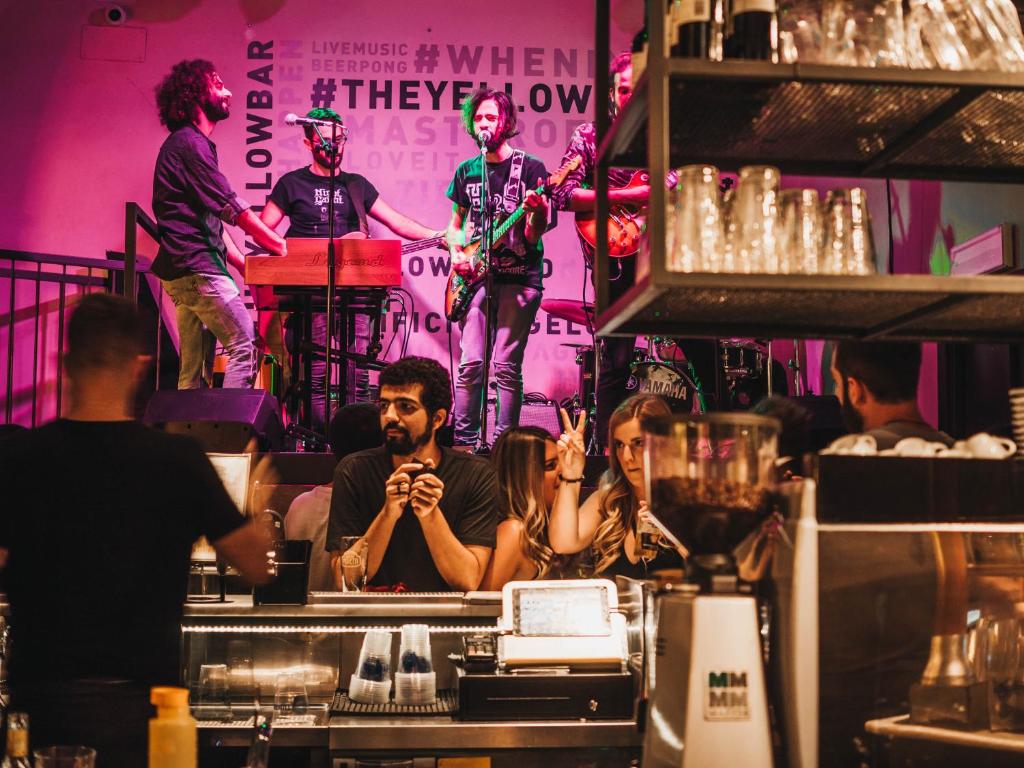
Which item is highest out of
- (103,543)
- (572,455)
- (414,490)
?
(572,455)

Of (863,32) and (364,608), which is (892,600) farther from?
(364,608)

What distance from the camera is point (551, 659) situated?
271 centimetres

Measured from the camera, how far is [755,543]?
210cm

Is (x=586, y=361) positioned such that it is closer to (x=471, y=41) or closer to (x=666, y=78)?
(x=471, y=41)

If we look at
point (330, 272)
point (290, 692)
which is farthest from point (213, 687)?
point (330, 272)

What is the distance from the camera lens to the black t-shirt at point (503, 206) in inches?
290

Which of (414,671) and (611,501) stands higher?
(611,501)

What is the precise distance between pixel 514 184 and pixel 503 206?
196mm

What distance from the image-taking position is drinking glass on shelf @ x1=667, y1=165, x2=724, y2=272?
208 centimetres

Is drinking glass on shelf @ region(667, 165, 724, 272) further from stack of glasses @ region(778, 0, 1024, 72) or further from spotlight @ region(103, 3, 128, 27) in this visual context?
spotlight @ region(103, 3, 128, 27)

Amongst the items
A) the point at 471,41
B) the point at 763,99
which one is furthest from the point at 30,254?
the point at 763,99

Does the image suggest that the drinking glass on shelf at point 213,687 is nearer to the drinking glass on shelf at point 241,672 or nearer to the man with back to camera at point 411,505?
the drinking glass on shelf at point 241,672

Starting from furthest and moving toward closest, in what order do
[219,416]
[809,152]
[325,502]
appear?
[219,416] → [325,502] → [809,152]

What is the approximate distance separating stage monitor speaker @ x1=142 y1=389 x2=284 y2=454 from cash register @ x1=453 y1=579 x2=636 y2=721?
9.83ft
